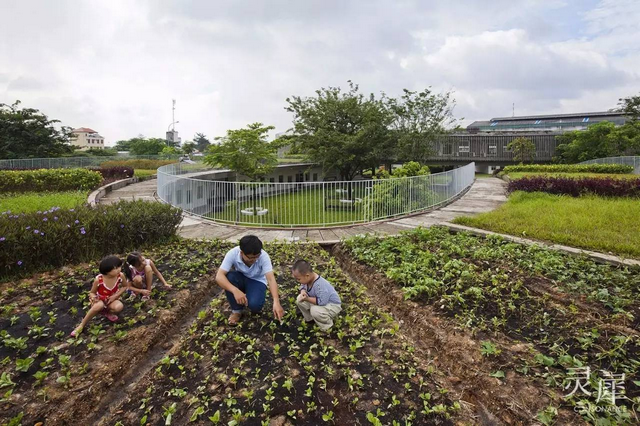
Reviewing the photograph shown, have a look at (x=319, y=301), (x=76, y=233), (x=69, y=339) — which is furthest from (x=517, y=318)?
(x=76, y=233)

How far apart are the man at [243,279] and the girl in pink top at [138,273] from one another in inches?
46.6

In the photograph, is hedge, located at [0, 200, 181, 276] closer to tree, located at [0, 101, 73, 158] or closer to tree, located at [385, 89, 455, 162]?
tree, located at [385, 89, 455, 162]

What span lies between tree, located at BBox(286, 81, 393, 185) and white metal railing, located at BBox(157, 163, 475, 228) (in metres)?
7.08

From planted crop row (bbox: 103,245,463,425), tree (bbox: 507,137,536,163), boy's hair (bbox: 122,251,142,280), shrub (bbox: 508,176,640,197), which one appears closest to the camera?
planted crop row (bbox: 103,245,463,425)

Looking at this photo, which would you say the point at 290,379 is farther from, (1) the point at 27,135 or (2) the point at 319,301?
(1) the point at 27,135

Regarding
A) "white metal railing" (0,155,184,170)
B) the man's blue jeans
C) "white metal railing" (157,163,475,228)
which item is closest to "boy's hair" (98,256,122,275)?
the man's blue jeans

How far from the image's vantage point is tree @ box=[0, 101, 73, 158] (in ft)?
88.4

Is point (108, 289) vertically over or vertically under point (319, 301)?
over

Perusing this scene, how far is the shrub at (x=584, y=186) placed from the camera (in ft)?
33.1

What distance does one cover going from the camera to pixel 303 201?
8.46m

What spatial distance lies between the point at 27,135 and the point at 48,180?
18.0 m

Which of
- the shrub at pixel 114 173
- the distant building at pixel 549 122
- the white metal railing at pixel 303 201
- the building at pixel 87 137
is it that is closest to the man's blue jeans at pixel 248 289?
the white metal railing at pixel 303 201

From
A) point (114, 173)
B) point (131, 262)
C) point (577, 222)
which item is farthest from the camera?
point (114, 173)

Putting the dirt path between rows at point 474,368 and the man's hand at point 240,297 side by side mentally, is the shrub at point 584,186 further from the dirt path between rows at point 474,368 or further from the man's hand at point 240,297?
the man's hand at point 240,297
